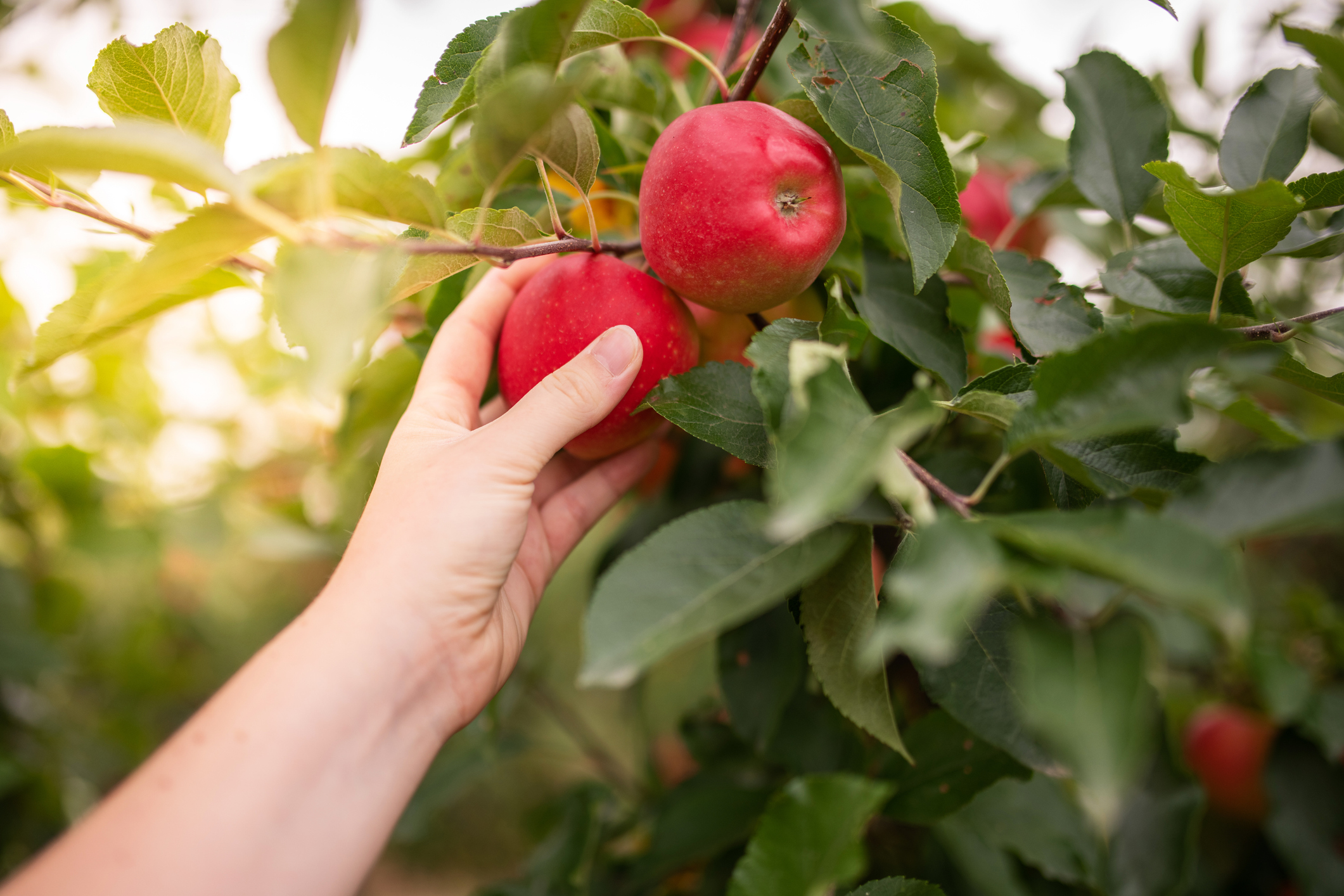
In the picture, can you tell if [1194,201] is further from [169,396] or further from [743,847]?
[169,396]

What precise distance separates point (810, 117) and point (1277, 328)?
0.39 meters

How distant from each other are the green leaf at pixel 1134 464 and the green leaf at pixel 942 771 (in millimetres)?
293

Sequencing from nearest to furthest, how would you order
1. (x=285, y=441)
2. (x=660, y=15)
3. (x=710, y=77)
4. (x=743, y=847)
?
(x=710, y=77), (x=743, y=847), (x=660, y=15), (x=285, y=441)

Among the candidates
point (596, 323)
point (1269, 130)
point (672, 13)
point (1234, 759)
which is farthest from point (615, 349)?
point (1234, 759)

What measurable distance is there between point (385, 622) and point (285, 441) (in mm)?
1385

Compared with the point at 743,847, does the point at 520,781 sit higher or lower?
lower

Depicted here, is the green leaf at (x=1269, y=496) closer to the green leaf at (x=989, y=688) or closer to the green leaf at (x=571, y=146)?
the green leaf at (x=989, y=688)

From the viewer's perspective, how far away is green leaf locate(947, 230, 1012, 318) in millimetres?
566

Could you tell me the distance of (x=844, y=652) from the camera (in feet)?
1.66

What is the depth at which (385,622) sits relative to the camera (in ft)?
1.81

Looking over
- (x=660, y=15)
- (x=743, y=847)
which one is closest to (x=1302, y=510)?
(x=743, y=847)

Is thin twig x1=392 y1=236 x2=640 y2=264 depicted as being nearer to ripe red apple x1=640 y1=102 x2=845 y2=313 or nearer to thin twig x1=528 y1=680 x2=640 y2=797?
ripe red apple x1=640 y1=102 x2=845 y2=313

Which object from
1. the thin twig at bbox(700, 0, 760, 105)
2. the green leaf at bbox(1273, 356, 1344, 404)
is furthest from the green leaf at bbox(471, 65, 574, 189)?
the green leaf at bbox(1273, 356, 1344, 404)

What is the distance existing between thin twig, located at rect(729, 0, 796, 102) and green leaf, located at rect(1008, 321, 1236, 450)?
0.34 metres
